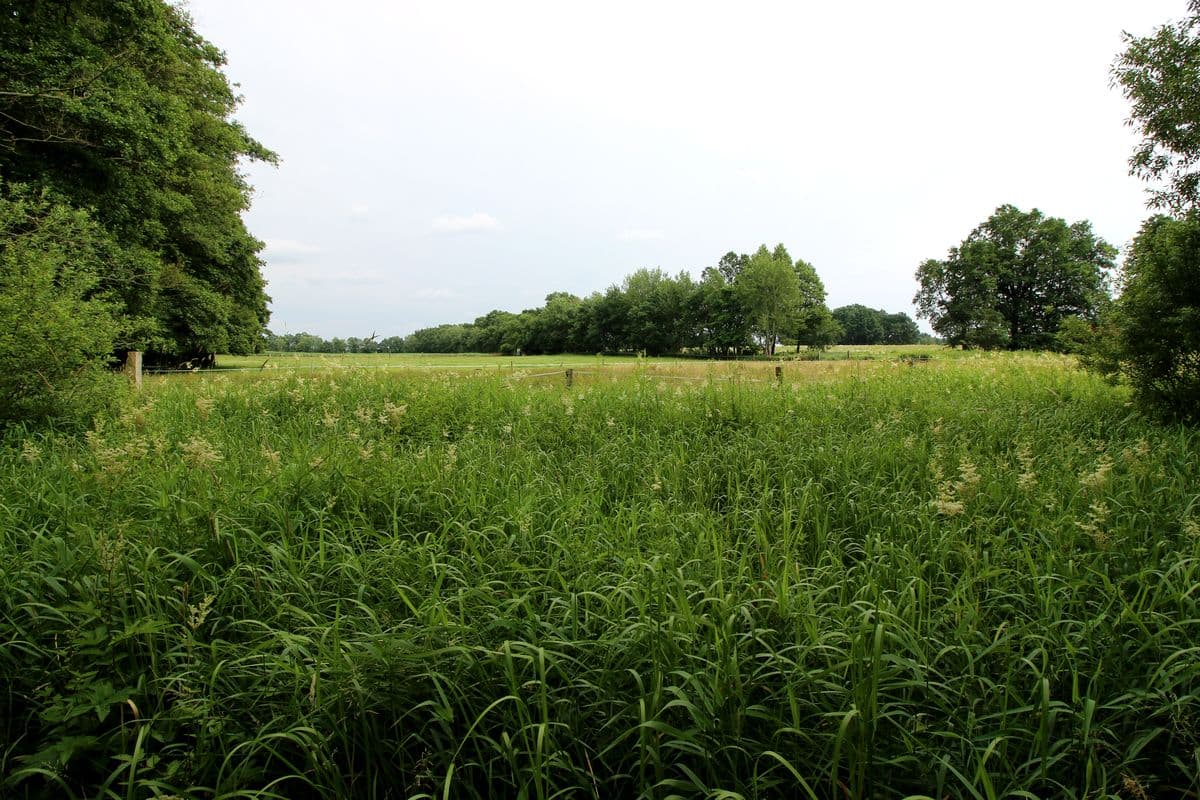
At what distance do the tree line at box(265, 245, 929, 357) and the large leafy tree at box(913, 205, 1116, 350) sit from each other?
49.3 ft

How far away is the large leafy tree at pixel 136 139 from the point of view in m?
12.7

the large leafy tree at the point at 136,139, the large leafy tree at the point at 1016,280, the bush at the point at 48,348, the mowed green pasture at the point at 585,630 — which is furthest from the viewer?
the large leafy tree at the point at 1016,280

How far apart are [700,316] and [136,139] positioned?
2439 inches

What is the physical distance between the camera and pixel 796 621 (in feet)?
7.27

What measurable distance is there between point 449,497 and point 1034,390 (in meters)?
9.13

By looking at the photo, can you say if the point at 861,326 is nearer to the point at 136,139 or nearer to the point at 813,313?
the point at 813,313

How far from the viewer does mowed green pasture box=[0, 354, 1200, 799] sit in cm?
173

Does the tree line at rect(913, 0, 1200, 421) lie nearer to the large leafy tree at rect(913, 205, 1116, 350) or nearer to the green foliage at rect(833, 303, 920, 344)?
the large leafy tree at rect(913, 205, 1116, 350)

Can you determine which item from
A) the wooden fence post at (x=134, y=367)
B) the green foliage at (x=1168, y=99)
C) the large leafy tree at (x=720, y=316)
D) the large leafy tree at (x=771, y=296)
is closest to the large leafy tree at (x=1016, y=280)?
the large leafy tree at (x=771, y=296)

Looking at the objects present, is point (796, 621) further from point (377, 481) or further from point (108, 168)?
point (108, 168)

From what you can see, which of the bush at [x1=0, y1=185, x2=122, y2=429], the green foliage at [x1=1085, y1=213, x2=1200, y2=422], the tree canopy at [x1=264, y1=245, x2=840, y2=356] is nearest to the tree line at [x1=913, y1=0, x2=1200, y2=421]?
the green foliage at [x1=1085, y1=213, x2=1200, y2=422]

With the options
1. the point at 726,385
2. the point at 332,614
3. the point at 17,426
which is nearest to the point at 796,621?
the point at 332,614

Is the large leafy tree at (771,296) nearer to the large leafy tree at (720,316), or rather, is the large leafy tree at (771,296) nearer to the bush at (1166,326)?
the large leafy tree at (720,316)

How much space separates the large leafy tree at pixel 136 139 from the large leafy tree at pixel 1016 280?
51.0 m
